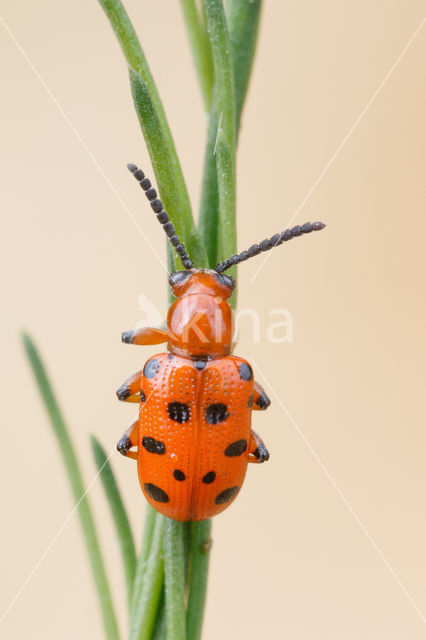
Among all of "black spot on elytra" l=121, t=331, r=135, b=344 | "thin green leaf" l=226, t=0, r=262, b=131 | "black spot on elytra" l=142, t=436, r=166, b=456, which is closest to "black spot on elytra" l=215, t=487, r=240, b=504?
"black spot on elytra" l=142, t=436, r=166, b=456

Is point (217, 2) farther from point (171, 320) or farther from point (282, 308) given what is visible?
point (282, 308)

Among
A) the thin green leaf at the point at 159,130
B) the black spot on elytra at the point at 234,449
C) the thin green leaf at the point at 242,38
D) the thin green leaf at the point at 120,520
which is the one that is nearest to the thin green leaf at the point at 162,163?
the thin green leaf at the point at 159,130

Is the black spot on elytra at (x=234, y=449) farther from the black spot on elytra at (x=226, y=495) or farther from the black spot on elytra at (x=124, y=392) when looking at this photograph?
the black spot on elytra at (x=124, y=392)

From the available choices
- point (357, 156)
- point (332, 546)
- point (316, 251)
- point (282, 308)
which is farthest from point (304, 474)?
point (357, 156)

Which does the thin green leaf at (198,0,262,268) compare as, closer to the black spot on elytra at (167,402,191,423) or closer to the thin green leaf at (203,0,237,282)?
the thin green leaf at (203,0,237,282)

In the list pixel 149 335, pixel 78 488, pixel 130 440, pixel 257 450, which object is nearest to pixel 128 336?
pixel 149 335

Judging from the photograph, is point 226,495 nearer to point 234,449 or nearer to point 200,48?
point 234,449

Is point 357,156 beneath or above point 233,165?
above
